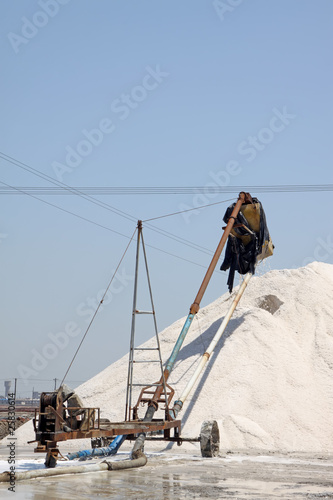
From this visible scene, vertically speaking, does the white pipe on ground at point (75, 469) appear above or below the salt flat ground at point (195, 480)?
above

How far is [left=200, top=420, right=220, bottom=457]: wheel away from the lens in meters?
18.0

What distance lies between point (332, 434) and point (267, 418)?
→ 2.31m

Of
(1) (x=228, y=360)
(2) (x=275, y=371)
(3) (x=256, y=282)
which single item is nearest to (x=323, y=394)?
(2) (x=275, y=371)

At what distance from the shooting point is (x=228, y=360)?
24.4 meters

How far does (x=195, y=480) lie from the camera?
13570 mm

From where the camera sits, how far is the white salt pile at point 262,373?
2139cm

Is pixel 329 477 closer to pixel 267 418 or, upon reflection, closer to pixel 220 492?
pixel 220 492

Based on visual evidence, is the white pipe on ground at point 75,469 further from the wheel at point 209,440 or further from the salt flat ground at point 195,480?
the wheel at point 209,440

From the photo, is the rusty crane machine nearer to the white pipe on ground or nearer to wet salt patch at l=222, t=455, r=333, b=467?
the white pipe on ground

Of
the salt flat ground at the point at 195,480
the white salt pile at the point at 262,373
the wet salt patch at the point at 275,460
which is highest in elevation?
the white salt pile at the point at 262,373

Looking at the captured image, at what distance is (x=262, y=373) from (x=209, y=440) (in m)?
6.23

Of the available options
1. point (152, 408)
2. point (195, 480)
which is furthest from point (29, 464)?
point (195, 480)

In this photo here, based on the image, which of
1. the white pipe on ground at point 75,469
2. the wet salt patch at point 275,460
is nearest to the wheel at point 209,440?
the wet salt patch at point 275,460

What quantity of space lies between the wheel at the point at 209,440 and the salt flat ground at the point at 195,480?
0.27 m
